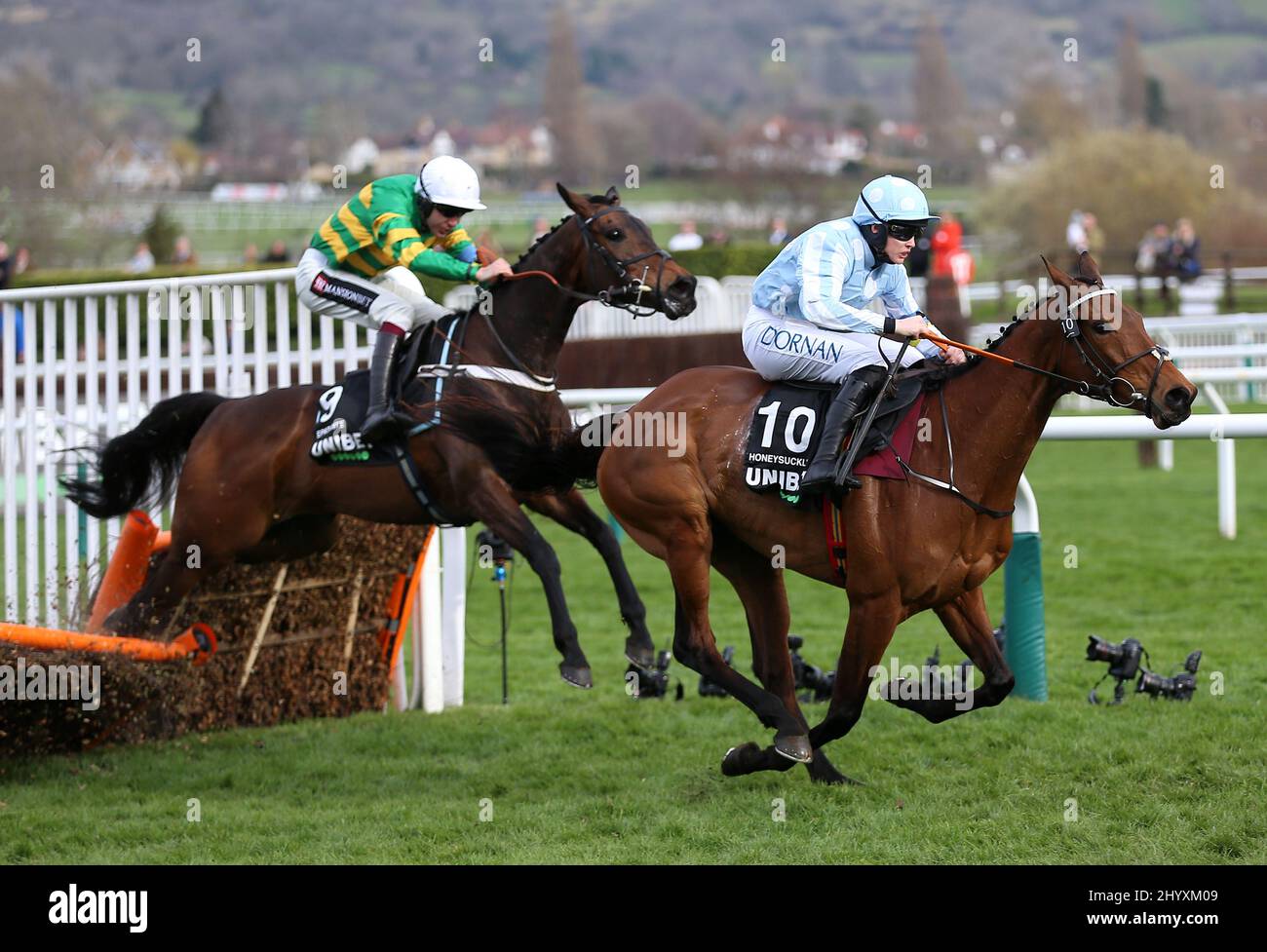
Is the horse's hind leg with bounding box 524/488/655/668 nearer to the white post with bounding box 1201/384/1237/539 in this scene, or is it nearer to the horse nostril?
the horse nostril

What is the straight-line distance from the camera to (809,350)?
5816 mm

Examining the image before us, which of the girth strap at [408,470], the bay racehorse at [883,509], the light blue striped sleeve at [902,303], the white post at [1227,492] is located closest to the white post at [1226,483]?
the white post at [1227,492]

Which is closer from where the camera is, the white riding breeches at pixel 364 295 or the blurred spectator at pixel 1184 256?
the white riding breeches at pixel 364 295

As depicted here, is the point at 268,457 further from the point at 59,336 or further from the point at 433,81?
the point at 433,81

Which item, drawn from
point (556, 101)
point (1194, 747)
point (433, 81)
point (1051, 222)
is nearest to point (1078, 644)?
point (1194, 747)

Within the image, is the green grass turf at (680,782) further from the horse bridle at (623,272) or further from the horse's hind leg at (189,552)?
the horse bridle at (623,272)

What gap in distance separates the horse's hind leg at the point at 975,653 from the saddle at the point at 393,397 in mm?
2126

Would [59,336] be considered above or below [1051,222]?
below

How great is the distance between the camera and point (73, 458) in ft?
24.7

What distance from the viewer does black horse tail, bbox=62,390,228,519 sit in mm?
7184

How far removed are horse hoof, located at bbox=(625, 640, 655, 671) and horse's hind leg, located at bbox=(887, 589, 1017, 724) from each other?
1.02 metres

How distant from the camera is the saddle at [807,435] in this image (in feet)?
18.2

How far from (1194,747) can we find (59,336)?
11141 millimetres

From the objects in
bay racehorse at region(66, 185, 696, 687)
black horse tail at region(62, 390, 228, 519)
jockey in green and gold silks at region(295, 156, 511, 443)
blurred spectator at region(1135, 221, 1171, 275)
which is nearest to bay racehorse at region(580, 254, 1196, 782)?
bay racehorse at region(66, 185, 696, 687)
